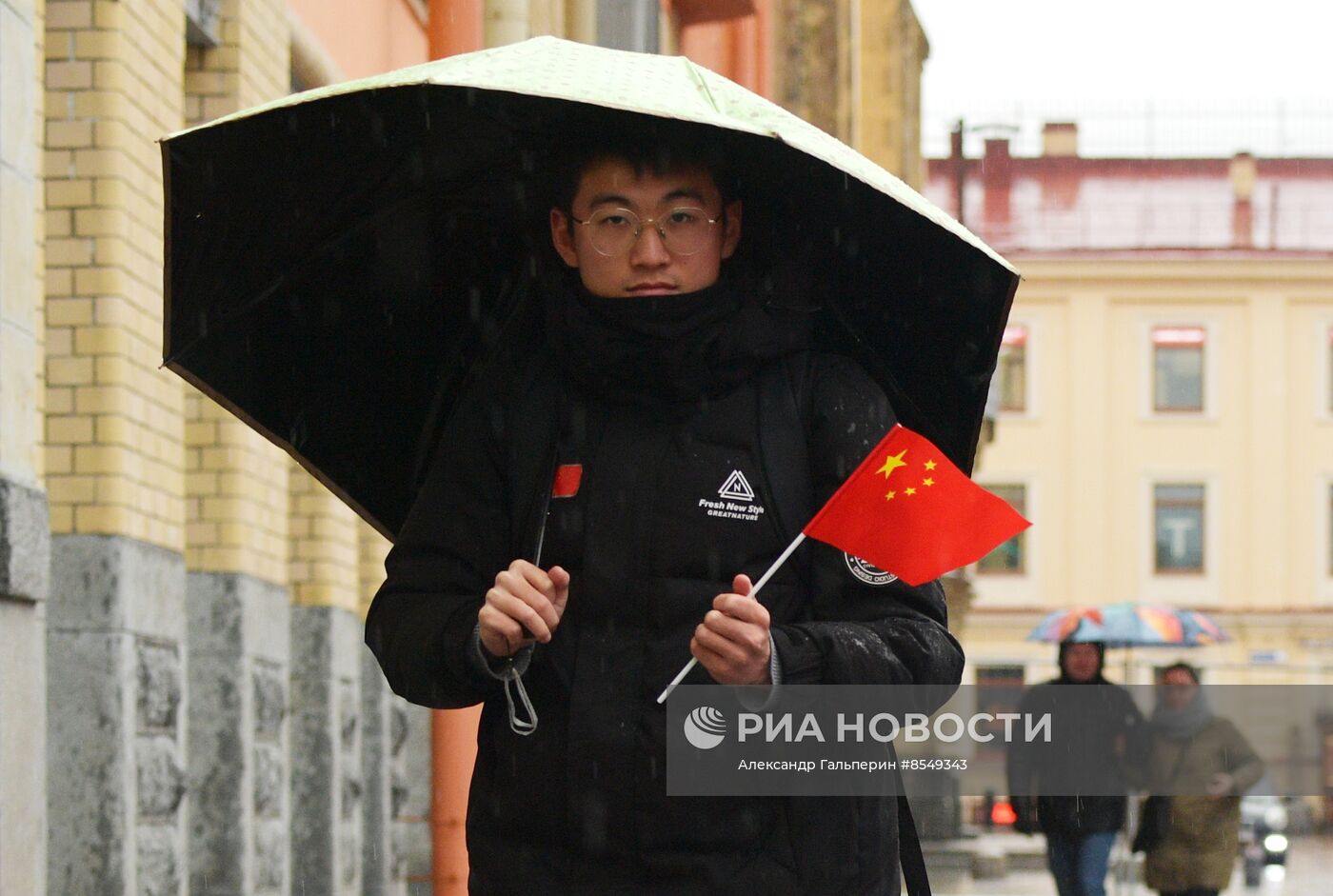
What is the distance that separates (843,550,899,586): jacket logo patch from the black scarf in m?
0.29

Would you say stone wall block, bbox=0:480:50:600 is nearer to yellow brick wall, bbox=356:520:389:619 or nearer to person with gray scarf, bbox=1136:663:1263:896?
yellow brick wall, bbox=356:520:389:619

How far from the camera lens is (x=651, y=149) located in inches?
142

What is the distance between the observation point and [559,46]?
3.71m

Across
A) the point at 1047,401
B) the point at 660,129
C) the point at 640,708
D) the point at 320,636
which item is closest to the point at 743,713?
the point at 640,708

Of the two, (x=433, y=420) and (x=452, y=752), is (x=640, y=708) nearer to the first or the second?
(x=433, y=420)

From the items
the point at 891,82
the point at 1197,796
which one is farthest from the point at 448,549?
the point at 891,82

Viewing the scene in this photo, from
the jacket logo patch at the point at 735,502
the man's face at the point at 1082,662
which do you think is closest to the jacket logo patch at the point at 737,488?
the jacket logo patch at the point at 735,502

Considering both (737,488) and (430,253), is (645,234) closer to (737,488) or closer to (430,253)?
(737,488)

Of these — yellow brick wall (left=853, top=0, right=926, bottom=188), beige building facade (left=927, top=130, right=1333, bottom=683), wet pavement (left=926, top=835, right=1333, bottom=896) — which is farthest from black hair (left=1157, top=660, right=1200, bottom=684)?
beige building facade (left=927, top=130, right=1333, bottom=683)

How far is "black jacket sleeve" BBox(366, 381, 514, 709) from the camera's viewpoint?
347 centimetres

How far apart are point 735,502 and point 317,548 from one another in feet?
29.0

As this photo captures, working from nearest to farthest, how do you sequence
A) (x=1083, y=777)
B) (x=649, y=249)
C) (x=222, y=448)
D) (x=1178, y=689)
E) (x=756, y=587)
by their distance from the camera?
(x=756, y=587)
(x=649, y=249)
(x=222, y=448)
(x=1083, y=777)
(x=1178, y=689)

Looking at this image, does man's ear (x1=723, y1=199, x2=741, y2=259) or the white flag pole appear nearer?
the white flag pole

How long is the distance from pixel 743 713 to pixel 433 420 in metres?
0.95
